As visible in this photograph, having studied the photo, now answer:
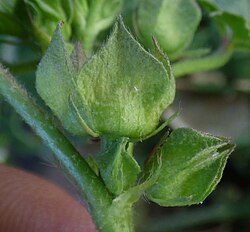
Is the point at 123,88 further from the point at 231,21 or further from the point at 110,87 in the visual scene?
the point at 231,21

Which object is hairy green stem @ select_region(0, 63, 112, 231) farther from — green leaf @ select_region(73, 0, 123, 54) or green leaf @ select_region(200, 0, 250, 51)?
green leaf @ select_region(200, 0, 250, 51)

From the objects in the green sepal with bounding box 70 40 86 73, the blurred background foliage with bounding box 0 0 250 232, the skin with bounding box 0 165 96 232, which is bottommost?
the blurred background foliage with bounding box 0 0 250 232

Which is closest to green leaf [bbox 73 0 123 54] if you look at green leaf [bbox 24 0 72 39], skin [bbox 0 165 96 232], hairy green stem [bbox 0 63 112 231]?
green leaf [bbox 24 0 72 39]

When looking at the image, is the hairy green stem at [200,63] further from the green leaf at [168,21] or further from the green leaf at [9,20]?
the green leaf at [9,20]

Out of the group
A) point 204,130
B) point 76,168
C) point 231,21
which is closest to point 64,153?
point 76,168

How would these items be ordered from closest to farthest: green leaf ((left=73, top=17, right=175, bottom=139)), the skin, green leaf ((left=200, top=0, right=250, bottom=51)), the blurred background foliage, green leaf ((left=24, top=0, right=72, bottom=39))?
green leaf ((left=73, top=17, right=175, bottom=139)) → green leaf ((left=24, top=0, right=72, bottom=39)) → green leaf ((left=200, top=0, right=250, bottom=51)) → the skin → the blurred background foliage
